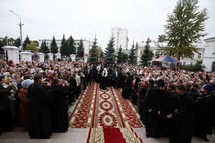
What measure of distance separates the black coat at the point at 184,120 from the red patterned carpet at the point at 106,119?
1122 millimetres

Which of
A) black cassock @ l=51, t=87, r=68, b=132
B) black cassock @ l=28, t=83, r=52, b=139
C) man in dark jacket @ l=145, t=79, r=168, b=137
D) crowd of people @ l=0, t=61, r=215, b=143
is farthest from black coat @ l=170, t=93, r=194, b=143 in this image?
black cassock @ l=28, t=83, r=52, b=139

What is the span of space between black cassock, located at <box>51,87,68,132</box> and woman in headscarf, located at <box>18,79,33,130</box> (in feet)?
2.65

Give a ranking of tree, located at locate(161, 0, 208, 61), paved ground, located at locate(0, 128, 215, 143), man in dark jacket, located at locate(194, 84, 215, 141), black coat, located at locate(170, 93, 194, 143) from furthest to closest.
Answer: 1. tree, located at locate(161, 0, 208, 61)
2. man in dark jacket, located at locate(194, 84, 215, 141)
3. paved ground, located at locate(0, 128, 215, 143)
4. black coat, located at locate(170, 93, 194, 143)

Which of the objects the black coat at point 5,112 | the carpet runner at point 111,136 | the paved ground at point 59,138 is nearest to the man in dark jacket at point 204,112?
the paved ground at point 59,138

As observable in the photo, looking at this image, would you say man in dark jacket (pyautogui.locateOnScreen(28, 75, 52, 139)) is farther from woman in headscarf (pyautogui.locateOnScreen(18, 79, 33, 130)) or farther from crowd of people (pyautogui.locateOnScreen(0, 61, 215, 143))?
woman in headscarf (pyautogui.locateOnScreen(18, 79, 33, 130))

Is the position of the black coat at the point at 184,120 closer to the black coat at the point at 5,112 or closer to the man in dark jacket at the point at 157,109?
the man in dark jacket at the point at 157,109

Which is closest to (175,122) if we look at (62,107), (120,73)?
(62,107)

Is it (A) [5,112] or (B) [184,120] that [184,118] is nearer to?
(B) [184,120]

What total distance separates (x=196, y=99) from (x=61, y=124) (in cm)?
475

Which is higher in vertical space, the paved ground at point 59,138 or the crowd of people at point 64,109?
the crowd of people at point 64,109

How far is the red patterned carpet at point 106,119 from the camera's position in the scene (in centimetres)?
410

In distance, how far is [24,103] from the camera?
409 cm

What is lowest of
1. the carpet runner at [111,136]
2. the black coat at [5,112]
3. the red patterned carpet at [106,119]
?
the red patterned carpet at [106,119]

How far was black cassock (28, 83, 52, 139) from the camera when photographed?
3.55 meters
